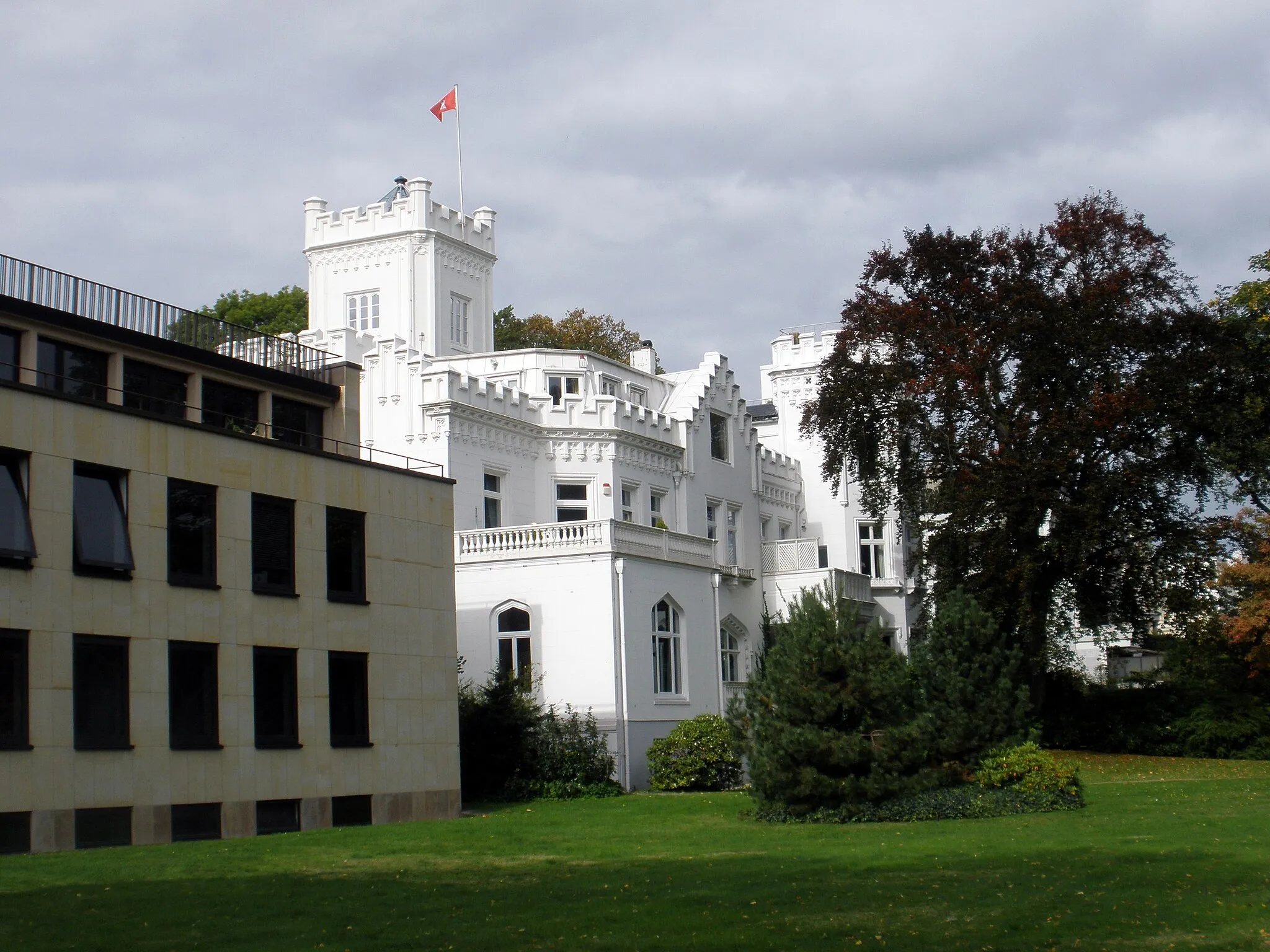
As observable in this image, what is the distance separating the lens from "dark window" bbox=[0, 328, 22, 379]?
2681cm

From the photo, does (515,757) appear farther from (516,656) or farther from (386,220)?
(386,220)

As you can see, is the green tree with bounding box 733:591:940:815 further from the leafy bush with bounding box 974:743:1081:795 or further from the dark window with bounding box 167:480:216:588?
the dark window with bounding box 167:480:216:588

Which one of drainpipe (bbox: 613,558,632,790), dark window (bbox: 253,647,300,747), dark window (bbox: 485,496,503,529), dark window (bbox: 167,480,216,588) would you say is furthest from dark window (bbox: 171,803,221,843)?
dark window (bbox: 485,496,503,529)

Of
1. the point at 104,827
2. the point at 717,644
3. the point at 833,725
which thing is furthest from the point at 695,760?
the point at 104,827

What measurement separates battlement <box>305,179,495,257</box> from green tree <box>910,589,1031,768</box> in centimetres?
3264

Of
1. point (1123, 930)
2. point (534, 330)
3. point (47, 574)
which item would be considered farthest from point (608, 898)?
point (534, 330)

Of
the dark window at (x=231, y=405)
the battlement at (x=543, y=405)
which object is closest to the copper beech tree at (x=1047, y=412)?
the battlement at (x=543, y=405)

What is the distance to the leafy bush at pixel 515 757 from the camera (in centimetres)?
3566

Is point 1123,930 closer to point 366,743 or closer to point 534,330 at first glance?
point 366,743

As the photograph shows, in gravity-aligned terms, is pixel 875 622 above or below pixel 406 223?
below

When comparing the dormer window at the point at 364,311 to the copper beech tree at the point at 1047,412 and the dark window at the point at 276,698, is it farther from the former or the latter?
the dark window at the point at 276,698

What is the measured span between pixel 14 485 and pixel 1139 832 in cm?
Answer: 1729

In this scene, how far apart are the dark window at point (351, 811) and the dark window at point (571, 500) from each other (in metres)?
16.7

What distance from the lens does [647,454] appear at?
46562 millimetres
